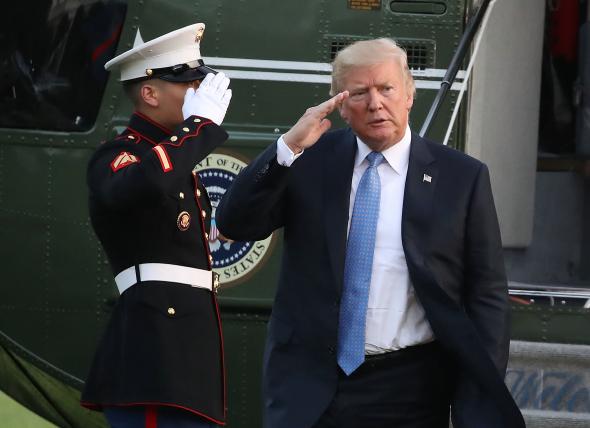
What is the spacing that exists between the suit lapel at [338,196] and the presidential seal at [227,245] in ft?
5.41

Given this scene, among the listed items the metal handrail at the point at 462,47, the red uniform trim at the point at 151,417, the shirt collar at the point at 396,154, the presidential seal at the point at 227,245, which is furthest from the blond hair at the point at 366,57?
the presidential seal at the point at 227,245

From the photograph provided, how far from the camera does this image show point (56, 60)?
5.16 metres

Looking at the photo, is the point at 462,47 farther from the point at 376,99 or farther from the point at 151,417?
the point at 151,417

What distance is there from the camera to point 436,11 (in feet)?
16.6

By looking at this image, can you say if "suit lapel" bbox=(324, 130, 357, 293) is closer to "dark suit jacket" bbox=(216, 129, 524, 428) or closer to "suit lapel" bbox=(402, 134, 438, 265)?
"dark suit jacket" bbox=(216, 129, 524, 428)

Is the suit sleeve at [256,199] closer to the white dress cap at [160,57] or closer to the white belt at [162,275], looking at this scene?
the white belt at [162,275]

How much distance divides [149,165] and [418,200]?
0.71m

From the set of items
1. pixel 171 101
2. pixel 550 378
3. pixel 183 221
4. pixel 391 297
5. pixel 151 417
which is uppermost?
pixel 171 101

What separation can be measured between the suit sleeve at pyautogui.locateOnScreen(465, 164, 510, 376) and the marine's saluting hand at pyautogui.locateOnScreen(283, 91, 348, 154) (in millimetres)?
447

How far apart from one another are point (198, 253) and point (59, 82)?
1.98 meters

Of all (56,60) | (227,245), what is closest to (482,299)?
(227,245)

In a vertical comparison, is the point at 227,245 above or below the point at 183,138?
below

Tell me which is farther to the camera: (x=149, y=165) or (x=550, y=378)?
(x=550, y=378)

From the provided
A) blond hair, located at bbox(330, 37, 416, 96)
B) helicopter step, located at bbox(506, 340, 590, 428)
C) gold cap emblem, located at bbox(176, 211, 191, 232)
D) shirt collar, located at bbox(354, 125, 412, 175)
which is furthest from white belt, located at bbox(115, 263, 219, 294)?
helicopter step, located at bbox(506, 340, 590, 428)
